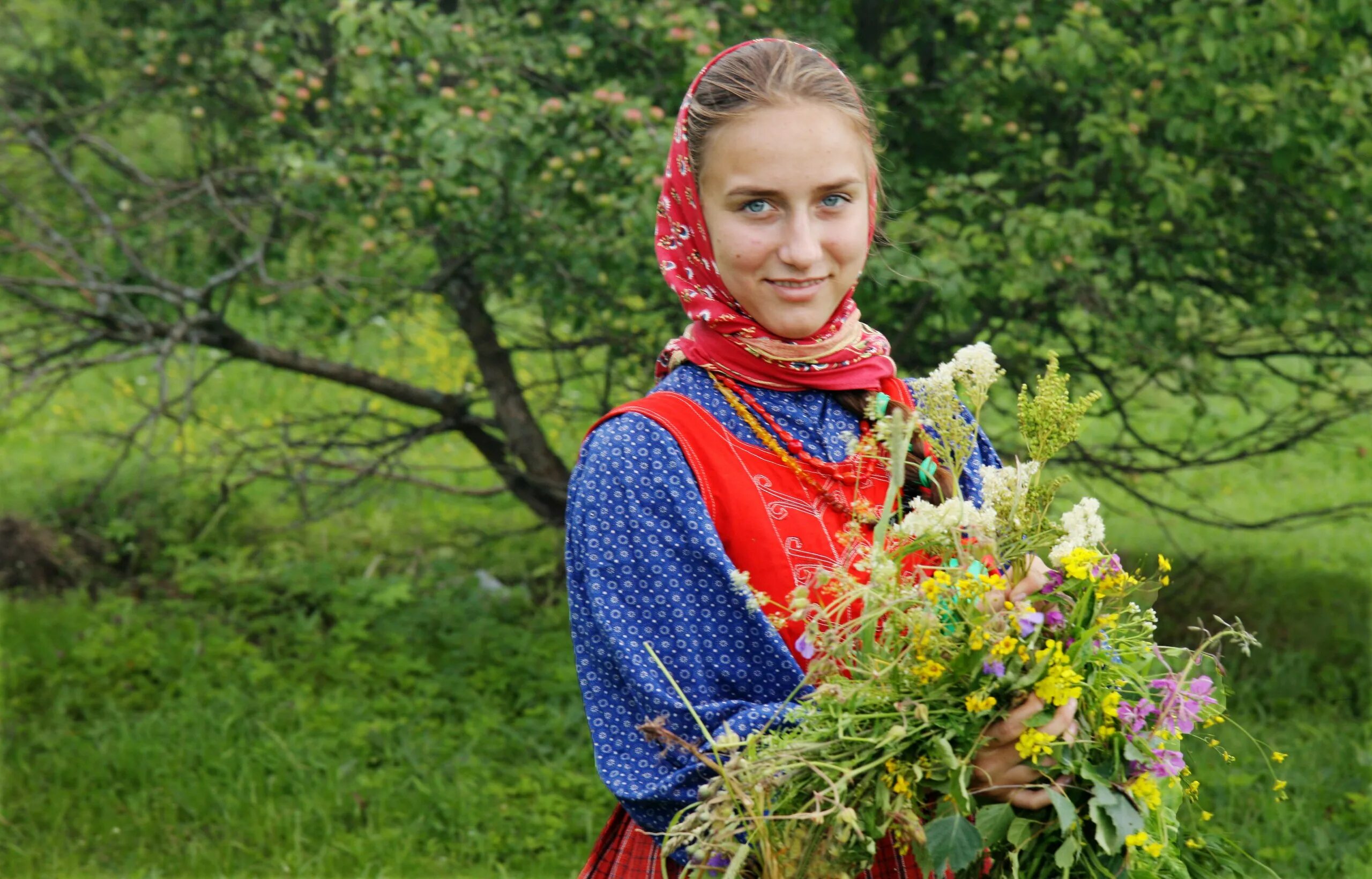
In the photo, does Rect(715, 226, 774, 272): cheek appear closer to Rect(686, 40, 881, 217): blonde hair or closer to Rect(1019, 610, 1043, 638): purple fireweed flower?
Rect(686, 40, 881, 217): blonde hair

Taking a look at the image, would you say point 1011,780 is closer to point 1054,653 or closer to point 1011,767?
point 1011,767

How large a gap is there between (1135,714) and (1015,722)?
148 mm

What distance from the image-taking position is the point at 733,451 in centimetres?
167

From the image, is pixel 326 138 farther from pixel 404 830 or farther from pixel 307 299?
pixel 404 830

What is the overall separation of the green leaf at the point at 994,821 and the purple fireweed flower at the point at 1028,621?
0.57 ft

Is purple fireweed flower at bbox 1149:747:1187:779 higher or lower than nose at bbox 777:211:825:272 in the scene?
lower

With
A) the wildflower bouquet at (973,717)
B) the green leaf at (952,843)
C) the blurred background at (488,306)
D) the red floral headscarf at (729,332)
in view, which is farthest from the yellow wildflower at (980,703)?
the blurred background at (488,306)

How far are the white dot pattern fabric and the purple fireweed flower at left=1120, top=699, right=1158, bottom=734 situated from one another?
0.35 meters

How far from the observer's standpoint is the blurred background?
392 cm

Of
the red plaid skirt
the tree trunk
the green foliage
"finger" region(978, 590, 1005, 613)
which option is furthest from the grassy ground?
"finger" region(978, 590, 1005, 613)

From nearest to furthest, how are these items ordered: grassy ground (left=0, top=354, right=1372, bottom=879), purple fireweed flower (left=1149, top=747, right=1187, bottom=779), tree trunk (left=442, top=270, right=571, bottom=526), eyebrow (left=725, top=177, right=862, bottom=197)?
1. purple fireweed flower (left=1149, top=747, right=1187, bottom=779)
2. eyebrow (left=725, top=177, right=862, bottom=197)
3. grassy ground (left=0, top=354, right=1372, bottom=879)
4. tree trunk (left=442, top=270, right=571, bottom=526)

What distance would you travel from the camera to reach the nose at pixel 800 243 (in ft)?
5.36

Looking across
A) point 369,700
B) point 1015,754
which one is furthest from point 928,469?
point 369,700

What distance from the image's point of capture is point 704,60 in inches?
152
